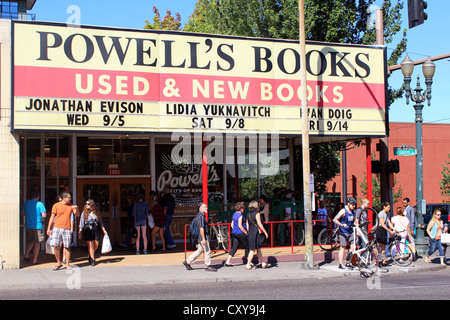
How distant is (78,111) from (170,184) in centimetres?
572

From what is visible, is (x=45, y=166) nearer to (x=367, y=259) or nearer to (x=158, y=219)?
(x=158, y=219)

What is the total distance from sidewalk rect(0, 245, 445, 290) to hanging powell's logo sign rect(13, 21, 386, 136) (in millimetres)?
3566

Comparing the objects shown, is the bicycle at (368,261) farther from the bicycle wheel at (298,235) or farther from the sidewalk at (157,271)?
the bicycle wheel at (298,235)

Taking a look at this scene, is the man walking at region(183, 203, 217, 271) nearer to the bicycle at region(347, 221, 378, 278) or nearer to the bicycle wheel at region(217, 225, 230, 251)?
the bicycle wheel at region(217, 225, 230, 251)

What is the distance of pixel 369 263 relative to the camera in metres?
12.4

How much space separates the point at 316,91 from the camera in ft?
51.2

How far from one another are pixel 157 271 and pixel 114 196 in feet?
18.0

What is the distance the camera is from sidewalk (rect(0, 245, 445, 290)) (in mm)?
11466

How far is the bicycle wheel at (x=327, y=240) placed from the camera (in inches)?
642

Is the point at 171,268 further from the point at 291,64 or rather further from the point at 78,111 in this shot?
the point at 291,64

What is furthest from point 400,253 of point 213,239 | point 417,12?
point 417,12
